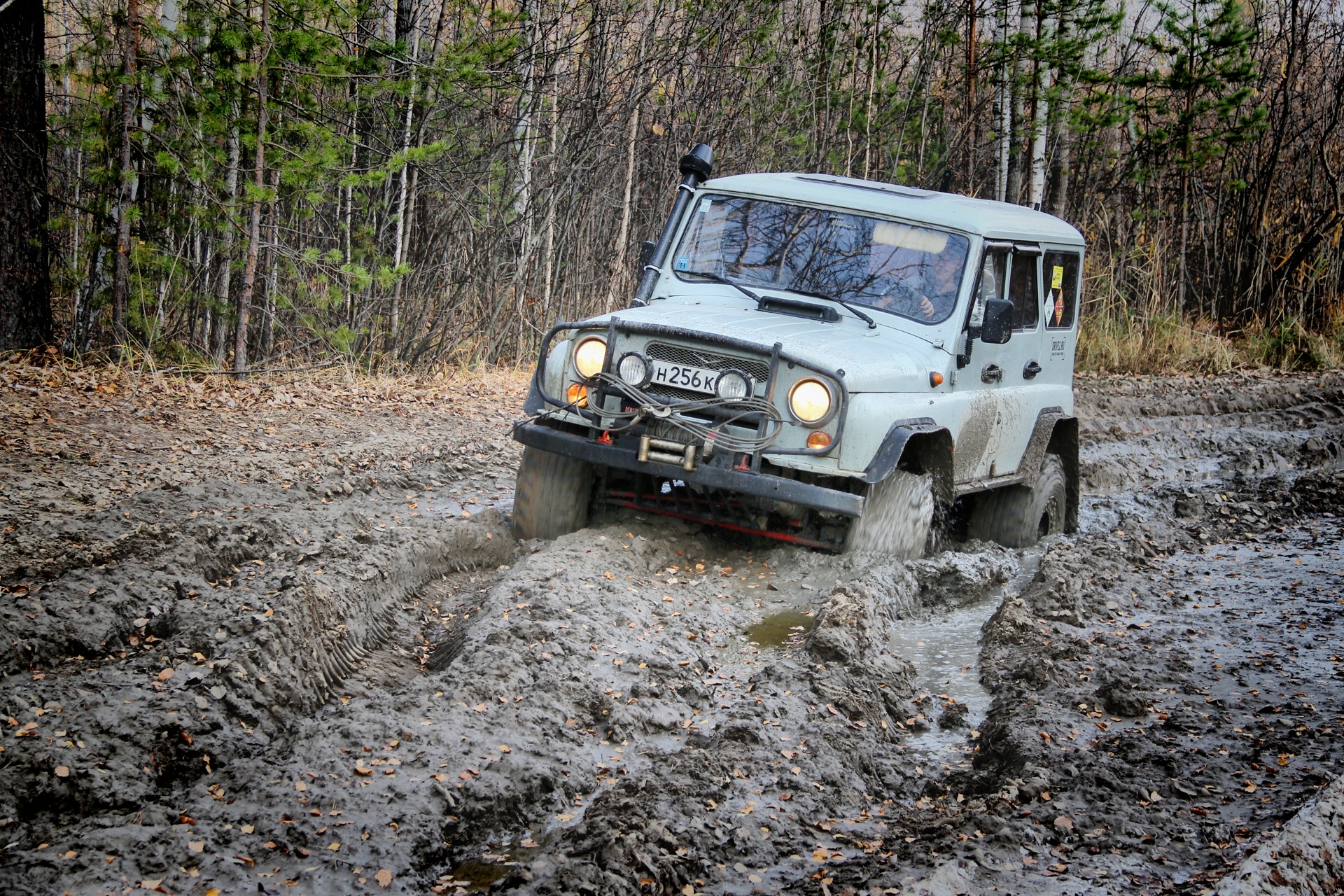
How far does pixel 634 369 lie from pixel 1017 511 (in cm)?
313

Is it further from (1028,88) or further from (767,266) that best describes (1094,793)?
(1028,88)

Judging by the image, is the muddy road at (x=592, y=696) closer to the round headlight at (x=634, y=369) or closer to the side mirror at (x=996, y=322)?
the round headlight at (x=634, y=369)

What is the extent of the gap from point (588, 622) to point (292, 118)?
703cm

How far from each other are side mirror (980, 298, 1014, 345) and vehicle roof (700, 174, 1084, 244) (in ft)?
1.52

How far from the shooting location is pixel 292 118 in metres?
10.1

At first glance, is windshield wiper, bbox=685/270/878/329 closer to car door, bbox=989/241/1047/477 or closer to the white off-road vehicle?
the white off-road vehicle

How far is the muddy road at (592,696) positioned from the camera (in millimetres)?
3123

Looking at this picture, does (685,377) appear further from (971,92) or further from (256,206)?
(971,92)

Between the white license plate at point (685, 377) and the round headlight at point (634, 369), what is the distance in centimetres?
4

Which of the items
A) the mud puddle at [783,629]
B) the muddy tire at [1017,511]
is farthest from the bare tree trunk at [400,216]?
the mud puddle at [783,629]

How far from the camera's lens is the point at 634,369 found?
18.9 ft

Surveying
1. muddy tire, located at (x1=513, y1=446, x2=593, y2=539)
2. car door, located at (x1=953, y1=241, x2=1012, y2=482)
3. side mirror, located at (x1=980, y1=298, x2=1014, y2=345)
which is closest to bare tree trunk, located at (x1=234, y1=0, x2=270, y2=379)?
muddy tire, located at (x1=513, y1=446, x2=593, y2=539)

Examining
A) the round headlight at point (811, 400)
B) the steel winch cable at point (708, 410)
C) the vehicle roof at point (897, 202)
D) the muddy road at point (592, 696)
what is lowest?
the muddy road at point (592, 696)

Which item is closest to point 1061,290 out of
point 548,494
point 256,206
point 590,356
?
point 590,356
